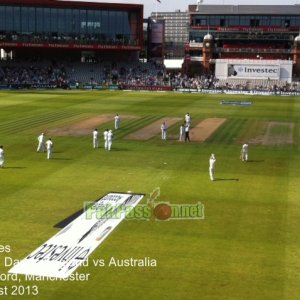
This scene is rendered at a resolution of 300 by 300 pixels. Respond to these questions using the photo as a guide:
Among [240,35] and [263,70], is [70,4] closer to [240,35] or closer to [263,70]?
[240,35]

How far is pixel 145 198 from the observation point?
20469 mm

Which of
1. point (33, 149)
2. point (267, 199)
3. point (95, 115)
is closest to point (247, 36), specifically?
point (95, 115)

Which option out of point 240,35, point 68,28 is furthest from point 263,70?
point 68,28

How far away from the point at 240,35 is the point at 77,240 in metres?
83.5

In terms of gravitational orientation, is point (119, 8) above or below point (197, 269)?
above

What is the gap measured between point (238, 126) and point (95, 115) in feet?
39.6

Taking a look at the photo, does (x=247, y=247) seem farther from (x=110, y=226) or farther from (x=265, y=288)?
(x=110, y=226)

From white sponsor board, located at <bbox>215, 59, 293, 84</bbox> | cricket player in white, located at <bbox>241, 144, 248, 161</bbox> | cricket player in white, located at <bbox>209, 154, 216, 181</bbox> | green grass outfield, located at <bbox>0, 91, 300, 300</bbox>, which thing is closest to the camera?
green grass outfield, located at <bbox>0, 91, 300, 300</bbox>

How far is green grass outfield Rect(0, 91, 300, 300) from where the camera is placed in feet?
43.6

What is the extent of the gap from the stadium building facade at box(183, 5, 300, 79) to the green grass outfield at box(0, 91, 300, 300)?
55249 millimetres

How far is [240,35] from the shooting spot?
94.6 meters

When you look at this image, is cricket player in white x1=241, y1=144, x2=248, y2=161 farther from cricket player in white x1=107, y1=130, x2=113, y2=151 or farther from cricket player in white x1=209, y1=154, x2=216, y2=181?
cricket player in white x1=107, y1=130, x2=113, y2=151

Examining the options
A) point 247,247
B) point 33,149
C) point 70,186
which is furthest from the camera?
point 33,149

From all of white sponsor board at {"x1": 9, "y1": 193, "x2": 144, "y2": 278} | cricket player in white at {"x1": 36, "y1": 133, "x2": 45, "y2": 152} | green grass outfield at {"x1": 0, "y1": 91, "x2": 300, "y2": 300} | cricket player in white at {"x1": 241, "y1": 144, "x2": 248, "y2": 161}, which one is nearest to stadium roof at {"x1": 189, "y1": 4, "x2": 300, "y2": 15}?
green grass outfield at {"x1": 0, "y1": 91, "x2": 300, "y2": 300}
